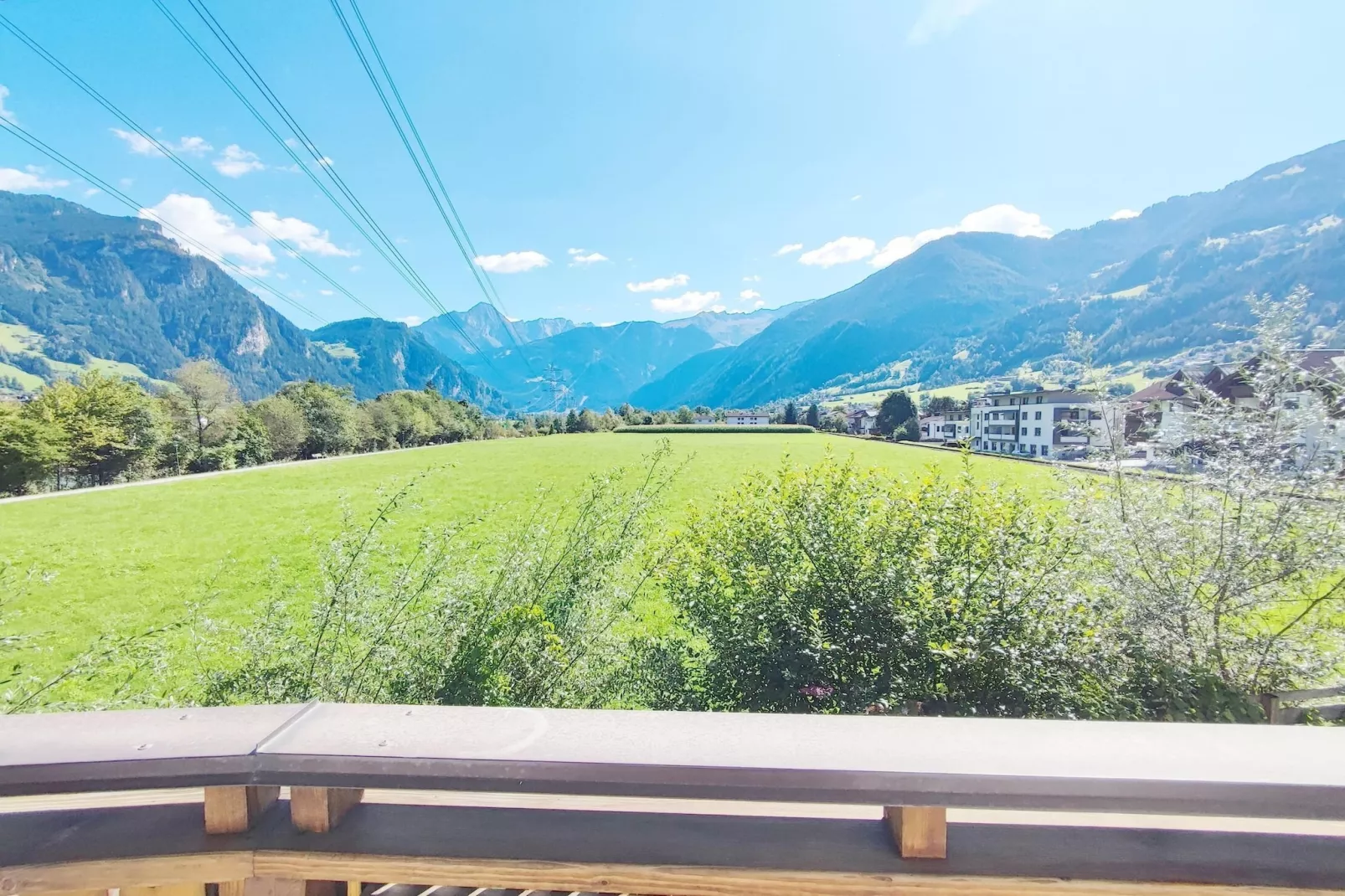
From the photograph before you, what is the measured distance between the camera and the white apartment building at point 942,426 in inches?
4046

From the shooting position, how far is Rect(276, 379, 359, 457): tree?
66000 mm

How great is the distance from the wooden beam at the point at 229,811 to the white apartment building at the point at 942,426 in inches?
4325

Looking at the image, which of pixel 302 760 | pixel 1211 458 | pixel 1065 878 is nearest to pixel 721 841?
pixel 1065 878

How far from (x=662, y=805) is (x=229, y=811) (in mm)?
933

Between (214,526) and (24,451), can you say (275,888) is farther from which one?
(24,451)

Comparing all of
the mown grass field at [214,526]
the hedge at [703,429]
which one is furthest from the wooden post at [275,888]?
the hedge at [703,429]

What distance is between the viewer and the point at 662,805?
1.35 metres

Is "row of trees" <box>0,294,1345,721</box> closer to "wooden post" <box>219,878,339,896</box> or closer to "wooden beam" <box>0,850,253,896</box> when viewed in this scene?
"wooden post" <box>219,878,339,896</box>

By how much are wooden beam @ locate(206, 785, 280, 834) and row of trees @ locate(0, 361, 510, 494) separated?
4317 cm

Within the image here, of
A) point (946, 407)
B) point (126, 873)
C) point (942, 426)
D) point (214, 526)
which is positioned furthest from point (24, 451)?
point (946, 407)

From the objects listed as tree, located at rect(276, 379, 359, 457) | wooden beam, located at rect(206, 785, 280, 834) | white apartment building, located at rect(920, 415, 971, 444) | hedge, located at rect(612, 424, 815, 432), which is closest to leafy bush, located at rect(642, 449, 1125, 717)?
wooden beam, located at rect(206, 785, 280, 834)

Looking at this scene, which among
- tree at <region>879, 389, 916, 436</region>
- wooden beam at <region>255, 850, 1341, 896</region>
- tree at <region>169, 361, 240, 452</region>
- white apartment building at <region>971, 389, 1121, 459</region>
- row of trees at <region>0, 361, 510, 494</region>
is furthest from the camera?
tree at <region>879, 389, 916, 436</region>

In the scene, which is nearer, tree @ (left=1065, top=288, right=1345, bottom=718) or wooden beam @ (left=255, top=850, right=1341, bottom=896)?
wooden beam @ (left=255, top=850, right=1341, bottom=896)

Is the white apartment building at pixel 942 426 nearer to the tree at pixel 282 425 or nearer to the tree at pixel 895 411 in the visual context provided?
the tree at pixel 895 411
